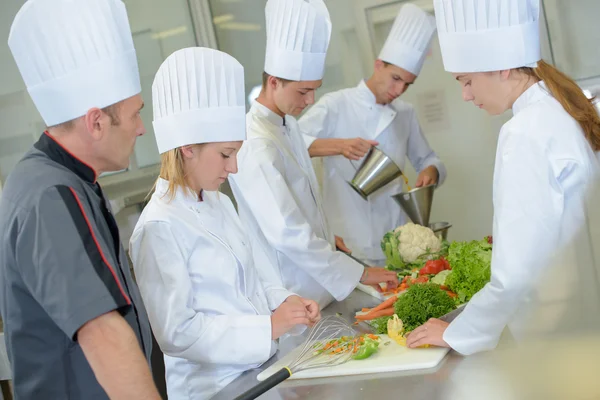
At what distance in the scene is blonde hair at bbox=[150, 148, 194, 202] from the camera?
1832 mm

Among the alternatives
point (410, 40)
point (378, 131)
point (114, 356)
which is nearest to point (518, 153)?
point (114, 356)

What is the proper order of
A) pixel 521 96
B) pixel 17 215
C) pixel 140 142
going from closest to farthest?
pixel 17 215 → pixel 521 96 → pixel 140 142

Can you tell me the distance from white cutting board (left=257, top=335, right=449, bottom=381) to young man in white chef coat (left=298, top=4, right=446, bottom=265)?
1.42 meters

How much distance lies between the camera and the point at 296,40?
2531 mm

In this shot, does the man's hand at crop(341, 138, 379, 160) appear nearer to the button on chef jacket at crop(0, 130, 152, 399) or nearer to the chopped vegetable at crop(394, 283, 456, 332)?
the chopped vegetable at crop(394, 283, 456, 332)

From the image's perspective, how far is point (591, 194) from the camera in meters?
1.48

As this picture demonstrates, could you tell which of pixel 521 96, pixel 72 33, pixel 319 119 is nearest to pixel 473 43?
pixel 521 96

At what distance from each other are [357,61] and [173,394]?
2.65 m

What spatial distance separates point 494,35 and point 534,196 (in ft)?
1.29

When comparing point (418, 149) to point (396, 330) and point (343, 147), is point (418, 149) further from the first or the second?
point (396, 330)

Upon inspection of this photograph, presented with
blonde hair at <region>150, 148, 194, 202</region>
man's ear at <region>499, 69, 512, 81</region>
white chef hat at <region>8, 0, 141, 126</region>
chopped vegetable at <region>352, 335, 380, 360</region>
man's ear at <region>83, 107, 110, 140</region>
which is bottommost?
chopped vegetable at <region>352, 335, 380, 360</region>

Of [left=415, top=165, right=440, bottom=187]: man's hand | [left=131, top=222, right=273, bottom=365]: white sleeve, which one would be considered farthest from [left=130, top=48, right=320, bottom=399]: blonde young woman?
[left=415, top=165, right=440, bottom=187]: man's hand

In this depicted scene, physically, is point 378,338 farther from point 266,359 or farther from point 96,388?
point 96,388

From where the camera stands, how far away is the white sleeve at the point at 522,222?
4.83ft
